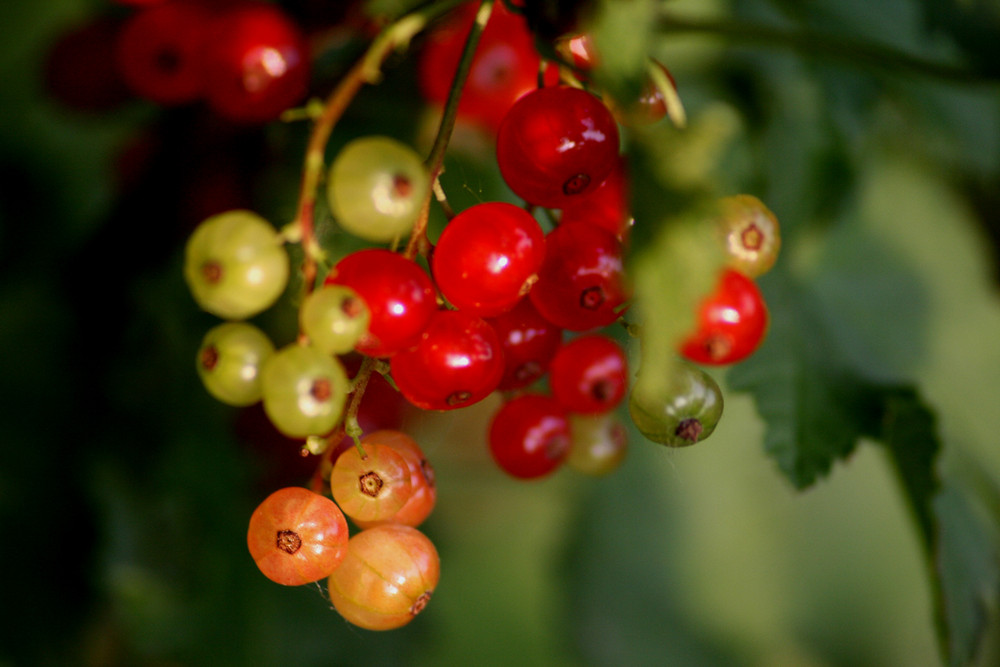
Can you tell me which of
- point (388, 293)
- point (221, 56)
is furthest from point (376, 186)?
point (221, 56)

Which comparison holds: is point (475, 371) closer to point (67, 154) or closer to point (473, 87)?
point (473, 87)

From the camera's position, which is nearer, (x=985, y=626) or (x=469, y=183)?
(x=469, y=183)

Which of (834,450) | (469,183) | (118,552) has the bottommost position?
(118,552)

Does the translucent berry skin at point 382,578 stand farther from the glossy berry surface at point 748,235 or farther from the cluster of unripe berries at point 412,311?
the glossy berry surface at point 748,235

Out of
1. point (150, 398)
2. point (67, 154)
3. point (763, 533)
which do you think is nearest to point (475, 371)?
point (150, 398)

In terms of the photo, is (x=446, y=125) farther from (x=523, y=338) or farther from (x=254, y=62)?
(x=254, y=62)

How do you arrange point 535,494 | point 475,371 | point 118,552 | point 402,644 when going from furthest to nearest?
1. point 535,494
2. point 402,644
3. point 118,552
4. point 475,371

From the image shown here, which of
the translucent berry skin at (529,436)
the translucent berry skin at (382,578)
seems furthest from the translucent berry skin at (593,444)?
the translucent berry skin at (382,578)
